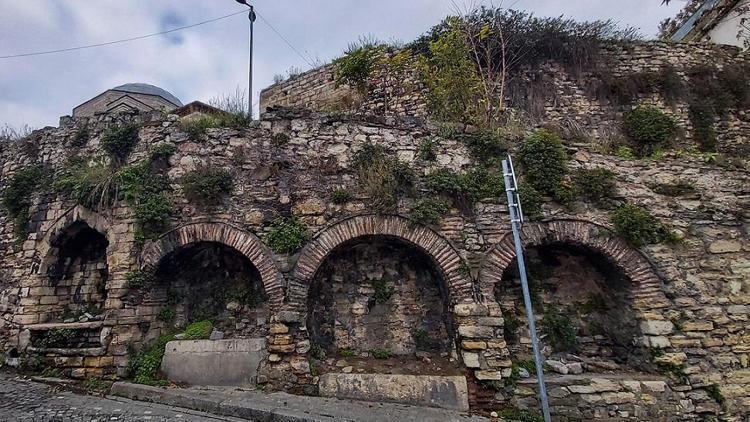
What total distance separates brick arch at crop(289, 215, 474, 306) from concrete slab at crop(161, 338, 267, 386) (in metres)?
0.94

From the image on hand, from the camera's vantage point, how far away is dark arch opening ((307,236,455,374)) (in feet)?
20.0

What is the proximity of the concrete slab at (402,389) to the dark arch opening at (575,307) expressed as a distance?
4.30 ft

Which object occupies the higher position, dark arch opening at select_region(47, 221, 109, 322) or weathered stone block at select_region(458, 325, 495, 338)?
dark arch opening at select_region(47, 221, 109, 322)

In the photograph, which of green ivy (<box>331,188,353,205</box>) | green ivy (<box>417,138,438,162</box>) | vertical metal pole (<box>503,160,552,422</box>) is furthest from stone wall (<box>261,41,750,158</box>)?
vertical metal pole (<box>503,160,552,422</box>)

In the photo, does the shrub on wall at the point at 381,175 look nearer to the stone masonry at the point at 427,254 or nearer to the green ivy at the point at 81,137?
the stone masonry at the point at 427,254

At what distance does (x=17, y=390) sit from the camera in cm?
559

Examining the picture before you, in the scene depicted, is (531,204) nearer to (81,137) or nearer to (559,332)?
(559,332)

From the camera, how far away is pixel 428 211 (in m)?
6.07

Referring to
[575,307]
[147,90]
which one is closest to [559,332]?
[575,307]

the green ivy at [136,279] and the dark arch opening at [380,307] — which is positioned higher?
the green ivy at [136,279]

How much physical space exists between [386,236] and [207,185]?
9.86 ft

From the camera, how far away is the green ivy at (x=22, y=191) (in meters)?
7.85

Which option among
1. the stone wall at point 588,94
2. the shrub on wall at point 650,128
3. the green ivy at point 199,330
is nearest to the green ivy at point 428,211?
the green ivy at point 199,330

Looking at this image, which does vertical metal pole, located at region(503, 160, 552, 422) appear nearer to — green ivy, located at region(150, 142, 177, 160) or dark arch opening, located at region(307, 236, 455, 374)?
dark arch opening, located at region(307, 236, 455, 374)
